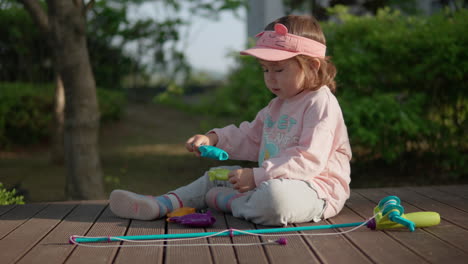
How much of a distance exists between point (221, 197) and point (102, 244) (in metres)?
0.79

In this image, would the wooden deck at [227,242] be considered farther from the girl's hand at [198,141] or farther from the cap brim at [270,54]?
the cap brim at [270,54]

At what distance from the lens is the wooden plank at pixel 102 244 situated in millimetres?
2005

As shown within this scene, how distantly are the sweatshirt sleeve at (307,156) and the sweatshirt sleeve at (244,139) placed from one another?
1.49 feet

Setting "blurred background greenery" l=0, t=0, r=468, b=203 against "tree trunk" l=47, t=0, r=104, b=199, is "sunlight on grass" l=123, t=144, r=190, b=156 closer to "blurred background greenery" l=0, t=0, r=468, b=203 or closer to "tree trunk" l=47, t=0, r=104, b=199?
"blurred background greenery" l=0, t=0, r=468, b=203

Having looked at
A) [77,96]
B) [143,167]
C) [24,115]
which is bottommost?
[143,167]

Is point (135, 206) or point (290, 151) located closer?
point (290, 151)

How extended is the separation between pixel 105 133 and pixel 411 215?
766cm

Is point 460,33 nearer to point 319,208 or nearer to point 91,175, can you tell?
point 319,208

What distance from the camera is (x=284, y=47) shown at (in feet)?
8.36

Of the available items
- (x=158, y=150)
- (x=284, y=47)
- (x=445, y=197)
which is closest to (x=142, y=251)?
(x=284, y=47)

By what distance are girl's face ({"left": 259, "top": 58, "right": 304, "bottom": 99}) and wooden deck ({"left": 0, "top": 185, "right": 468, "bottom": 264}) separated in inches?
28.1

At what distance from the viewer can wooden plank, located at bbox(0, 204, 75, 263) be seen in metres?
2.10

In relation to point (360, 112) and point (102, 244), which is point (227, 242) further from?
point (360, 112)

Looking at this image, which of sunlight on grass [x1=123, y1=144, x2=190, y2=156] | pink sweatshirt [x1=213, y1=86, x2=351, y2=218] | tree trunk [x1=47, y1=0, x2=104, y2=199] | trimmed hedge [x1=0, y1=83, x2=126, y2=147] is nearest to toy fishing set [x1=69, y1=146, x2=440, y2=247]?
pink sweatshirt [x1=213, y1=86, x2=351, y2=218]
